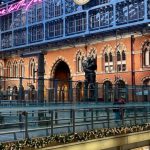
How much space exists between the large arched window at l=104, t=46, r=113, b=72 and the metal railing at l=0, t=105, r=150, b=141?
32.3 meters

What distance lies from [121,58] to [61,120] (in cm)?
3756

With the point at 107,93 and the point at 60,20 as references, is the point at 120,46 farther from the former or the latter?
the point at 107,93

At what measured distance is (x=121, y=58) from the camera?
5425 centimetres

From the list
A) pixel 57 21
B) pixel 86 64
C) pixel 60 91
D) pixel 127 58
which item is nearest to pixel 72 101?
pixel 60 91

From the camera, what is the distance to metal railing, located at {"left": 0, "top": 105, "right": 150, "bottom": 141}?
1499 centimetres

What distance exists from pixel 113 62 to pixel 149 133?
34.9 meters

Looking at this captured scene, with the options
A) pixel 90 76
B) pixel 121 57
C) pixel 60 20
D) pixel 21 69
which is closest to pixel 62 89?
pixel 90 76

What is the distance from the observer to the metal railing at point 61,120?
1499 cm

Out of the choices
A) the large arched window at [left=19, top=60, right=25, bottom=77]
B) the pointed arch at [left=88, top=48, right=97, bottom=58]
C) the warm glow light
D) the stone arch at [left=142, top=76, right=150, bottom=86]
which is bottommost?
the stone arch at [left=142, top=76, right=150, bottom=86]

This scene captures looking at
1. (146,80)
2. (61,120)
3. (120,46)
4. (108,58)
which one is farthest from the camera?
(108,58)

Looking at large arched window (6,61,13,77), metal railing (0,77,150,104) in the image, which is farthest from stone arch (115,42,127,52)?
large arched window (6,61,13,77)

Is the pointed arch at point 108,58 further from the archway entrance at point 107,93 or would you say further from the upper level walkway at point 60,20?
the archway entrance at point 107,93

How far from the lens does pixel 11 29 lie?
238ft

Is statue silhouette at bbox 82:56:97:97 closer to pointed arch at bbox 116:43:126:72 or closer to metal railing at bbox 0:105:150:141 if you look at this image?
metal railing at bbox 0:105:150:141
